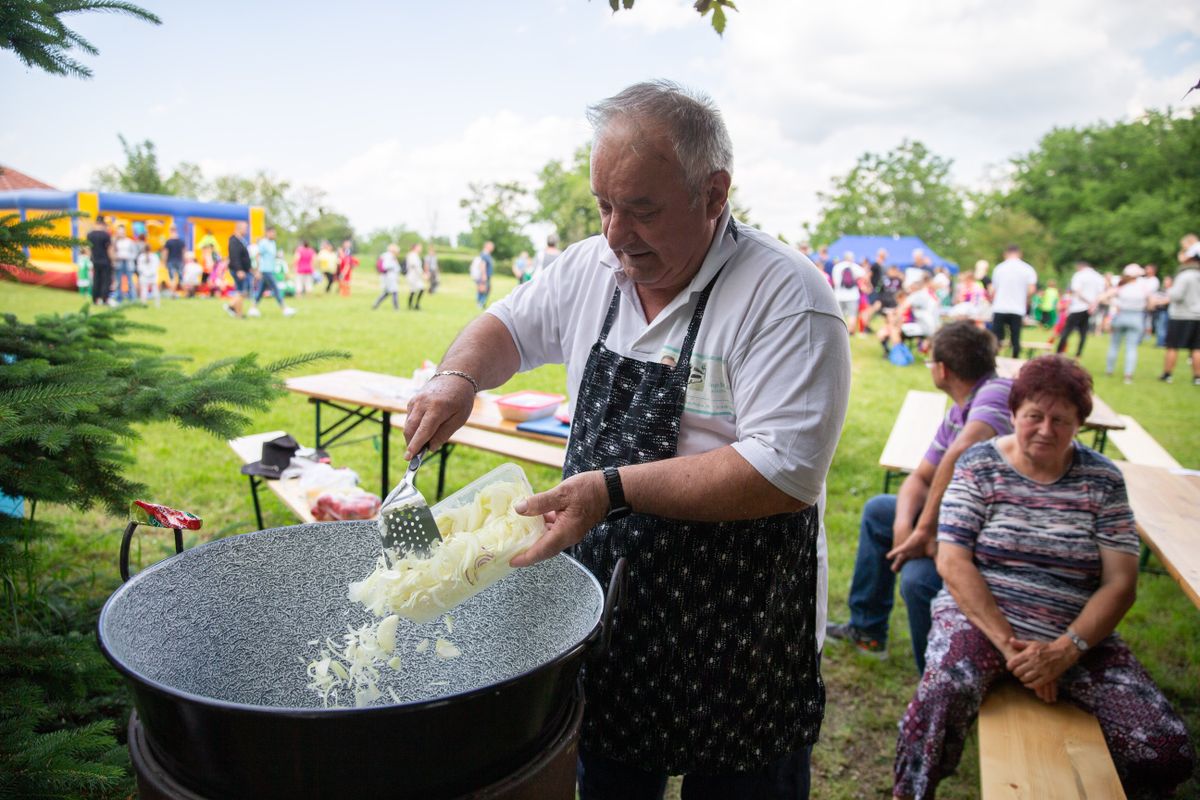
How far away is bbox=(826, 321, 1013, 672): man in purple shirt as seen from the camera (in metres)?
2.93

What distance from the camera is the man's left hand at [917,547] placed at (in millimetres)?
2990

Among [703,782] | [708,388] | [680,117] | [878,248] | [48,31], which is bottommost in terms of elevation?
[703,782]

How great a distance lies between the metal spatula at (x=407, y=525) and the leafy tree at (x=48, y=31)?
1685 mm

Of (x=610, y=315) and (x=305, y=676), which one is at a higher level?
(x=610, y=315)

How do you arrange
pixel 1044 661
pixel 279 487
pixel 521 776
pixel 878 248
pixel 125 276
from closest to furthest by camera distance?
pixel 521 776 < pixel 1044 661 < pixel 279 487 < pixel 125 276 < pixel 878 248

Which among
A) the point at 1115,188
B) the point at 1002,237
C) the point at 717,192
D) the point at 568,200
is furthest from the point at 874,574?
the point at 1002,237

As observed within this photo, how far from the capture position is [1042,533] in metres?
2.39

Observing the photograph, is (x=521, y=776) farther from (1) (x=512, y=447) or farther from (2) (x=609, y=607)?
(1) (x=512, y=447)

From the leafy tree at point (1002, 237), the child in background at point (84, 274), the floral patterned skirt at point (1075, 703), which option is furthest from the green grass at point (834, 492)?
the leafy tree at point (1002, 237)

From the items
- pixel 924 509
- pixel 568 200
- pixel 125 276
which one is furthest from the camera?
pixel 568 200

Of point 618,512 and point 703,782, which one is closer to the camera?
point 618,512

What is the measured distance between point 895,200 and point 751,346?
5119cm

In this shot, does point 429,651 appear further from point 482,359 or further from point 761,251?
point 761,251

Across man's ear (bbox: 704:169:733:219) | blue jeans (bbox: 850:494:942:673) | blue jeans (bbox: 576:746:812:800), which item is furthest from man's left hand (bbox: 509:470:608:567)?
blue jeans (bbox: 850:494:942:673)
